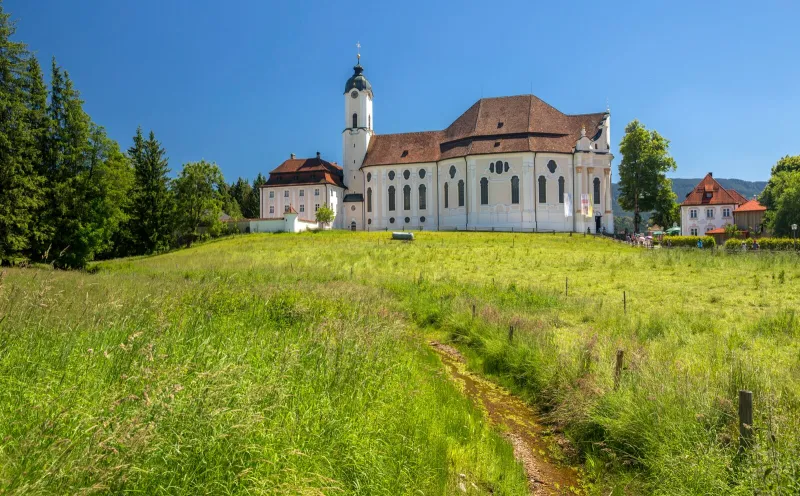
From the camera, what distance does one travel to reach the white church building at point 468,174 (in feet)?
190

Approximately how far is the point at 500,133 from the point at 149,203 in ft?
138

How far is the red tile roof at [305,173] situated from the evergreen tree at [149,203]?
18.3m

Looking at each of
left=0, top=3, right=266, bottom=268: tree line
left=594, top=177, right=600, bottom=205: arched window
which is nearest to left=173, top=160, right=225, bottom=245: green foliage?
left=0, top=3, right=266, bottom=268: tree line

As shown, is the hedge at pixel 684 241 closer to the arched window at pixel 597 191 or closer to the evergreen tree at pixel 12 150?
the arched window at pixel 597 191

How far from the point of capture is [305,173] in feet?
227

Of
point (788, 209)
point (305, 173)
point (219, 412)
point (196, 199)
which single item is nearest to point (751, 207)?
point (788, 209)

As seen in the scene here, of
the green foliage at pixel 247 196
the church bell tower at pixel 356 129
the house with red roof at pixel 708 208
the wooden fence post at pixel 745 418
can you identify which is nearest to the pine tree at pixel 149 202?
the church bell tower at pixel 356 129

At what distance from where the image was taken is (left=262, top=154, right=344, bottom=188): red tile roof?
6788 centimetres

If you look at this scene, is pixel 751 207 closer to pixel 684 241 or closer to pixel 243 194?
pixel 684 241

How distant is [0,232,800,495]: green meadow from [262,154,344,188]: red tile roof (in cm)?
5636

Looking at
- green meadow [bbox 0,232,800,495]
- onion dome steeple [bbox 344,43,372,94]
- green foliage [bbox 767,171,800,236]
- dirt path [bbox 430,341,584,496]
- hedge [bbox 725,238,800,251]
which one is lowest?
dirt path [bbox 430,341,584,496]

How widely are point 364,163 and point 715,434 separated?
65.3 m

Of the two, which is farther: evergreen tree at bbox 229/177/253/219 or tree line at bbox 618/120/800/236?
evergreen tree at bbox 229/177/253/219

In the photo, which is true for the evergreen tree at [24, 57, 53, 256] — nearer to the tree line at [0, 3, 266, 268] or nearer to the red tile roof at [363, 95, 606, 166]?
the tree line at [0, 3, 266, 268]
